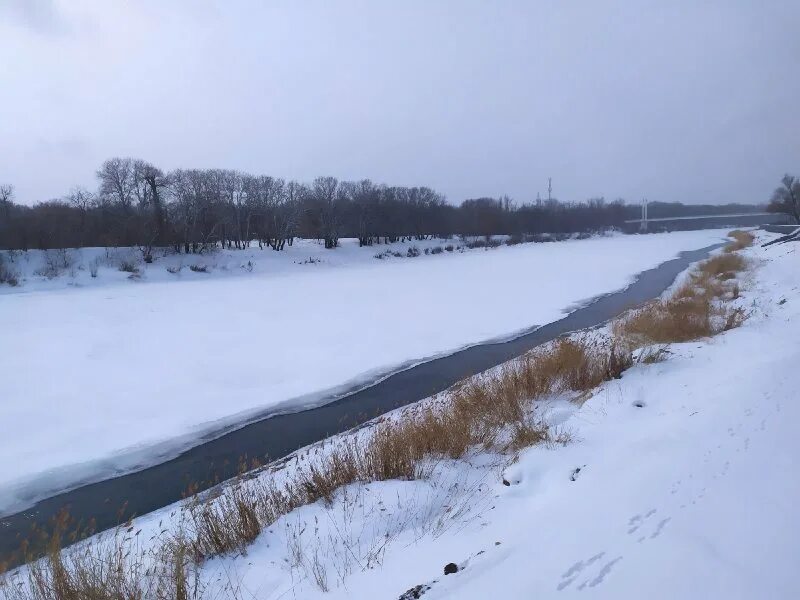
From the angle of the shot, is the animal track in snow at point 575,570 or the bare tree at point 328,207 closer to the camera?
the animal track in snow at point 575,570

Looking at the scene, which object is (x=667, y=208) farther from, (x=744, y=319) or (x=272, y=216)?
(x=744, y=319)

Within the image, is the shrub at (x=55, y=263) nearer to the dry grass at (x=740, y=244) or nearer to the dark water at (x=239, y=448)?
the dark water at (x=239, y=448)

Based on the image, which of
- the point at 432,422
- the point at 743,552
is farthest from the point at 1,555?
the point at 743,552

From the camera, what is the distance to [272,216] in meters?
48.3

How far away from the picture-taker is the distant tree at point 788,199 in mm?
53466

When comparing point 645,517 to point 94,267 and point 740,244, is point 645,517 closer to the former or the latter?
point 94,267

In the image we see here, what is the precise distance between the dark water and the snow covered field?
450 millimetres

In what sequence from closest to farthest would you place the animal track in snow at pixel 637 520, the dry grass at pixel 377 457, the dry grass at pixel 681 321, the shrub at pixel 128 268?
the animal track in snow at pixel 637 520
the dry grass at pixel 377 457
the dry grass at pixel 681 321
the shrub at pixel 128 268

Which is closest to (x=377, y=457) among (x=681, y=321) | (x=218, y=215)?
(x=681, y=321)

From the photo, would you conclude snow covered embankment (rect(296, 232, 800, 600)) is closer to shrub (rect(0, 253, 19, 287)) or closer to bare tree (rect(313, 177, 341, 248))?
shrub (rect(0, 253, 19, 287))

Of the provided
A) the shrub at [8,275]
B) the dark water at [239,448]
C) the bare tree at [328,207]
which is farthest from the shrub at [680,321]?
the bare tree at [328,207]

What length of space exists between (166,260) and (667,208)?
167m

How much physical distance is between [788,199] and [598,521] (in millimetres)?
68699

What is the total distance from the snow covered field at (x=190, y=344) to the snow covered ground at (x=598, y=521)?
5264mm
